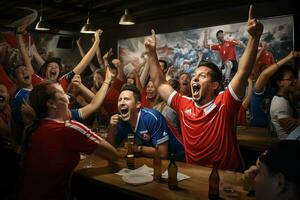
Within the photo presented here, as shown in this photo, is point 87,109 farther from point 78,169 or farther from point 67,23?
point 67,23

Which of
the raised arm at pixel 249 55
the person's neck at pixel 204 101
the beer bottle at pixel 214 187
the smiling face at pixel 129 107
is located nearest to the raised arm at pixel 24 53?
the smiling face at pixel 129 107

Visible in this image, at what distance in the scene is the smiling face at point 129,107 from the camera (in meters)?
3.46

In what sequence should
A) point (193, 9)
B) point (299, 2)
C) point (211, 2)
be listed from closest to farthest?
point (299, 2), point (211, 2), point (193, 9)

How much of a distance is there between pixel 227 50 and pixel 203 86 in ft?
10.4

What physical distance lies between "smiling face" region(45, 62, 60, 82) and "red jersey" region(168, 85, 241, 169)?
292 cm

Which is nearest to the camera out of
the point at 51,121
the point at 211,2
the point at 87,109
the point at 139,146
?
the point at 51,121

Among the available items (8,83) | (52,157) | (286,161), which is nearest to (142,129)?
(52,157)

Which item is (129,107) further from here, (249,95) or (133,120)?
(249,95)

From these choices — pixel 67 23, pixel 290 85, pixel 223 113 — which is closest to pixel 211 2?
pixel 290 85

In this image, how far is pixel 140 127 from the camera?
3348 millimetres

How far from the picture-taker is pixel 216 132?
2.99 m

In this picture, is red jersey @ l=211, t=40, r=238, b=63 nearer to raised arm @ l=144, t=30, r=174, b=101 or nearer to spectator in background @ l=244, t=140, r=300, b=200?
raised arm @ l=144, t=30, r=174, b=101

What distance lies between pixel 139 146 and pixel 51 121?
1.05 m

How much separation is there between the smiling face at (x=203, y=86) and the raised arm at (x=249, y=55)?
0.44m
